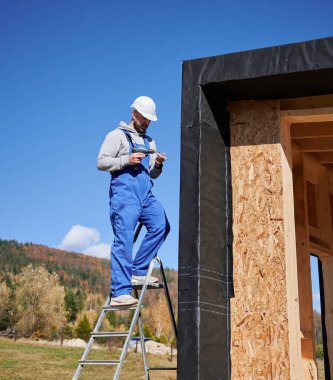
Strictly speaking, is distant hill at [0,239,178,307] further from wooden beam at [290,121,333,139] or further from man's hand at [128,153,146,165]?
man's hand at [128,153,146,165]

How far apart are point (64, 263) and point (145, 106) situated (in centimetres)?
12044

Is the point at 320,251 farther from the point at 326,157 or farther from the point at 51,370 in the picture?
the point at 51,370

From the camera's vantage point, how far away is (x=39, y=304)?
170 feet

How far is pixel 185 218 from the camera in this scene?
4902 millimetres

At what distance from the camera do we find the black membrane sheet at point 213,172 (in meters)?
4.61

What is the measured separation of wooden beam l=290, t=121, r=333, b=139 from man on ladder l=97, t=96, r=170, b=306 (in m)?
2.27

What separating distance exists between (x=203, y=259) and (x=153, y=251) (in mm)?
570

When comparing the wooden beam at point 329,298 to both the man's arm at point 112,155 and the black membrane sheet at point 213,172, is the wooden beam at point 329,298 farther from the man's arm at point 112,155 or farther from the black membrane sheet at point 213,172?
the man's arm at point 112,155

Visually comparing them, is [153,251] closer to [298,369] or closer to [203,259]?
[203,259]

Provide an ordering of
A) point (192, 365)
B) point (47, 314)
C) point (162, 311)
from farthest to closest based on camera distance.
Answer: point (162, 311), point (47, 314), point (192, 365)

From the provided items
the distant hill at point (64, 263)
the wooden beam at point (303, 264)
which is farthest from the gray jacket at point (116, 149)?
the distant hill at point (64, 263)

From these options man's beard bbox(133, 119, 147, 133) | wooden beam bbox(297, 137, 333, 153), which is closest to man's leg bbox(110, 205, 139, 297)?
man's beard bbox(133, 119, 147, 133)

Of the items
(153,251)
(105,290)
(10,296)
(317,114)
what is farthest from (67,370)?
(105,290)

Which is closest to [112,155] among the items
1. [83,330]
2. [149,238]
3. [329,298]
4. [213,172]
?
[149,238]
